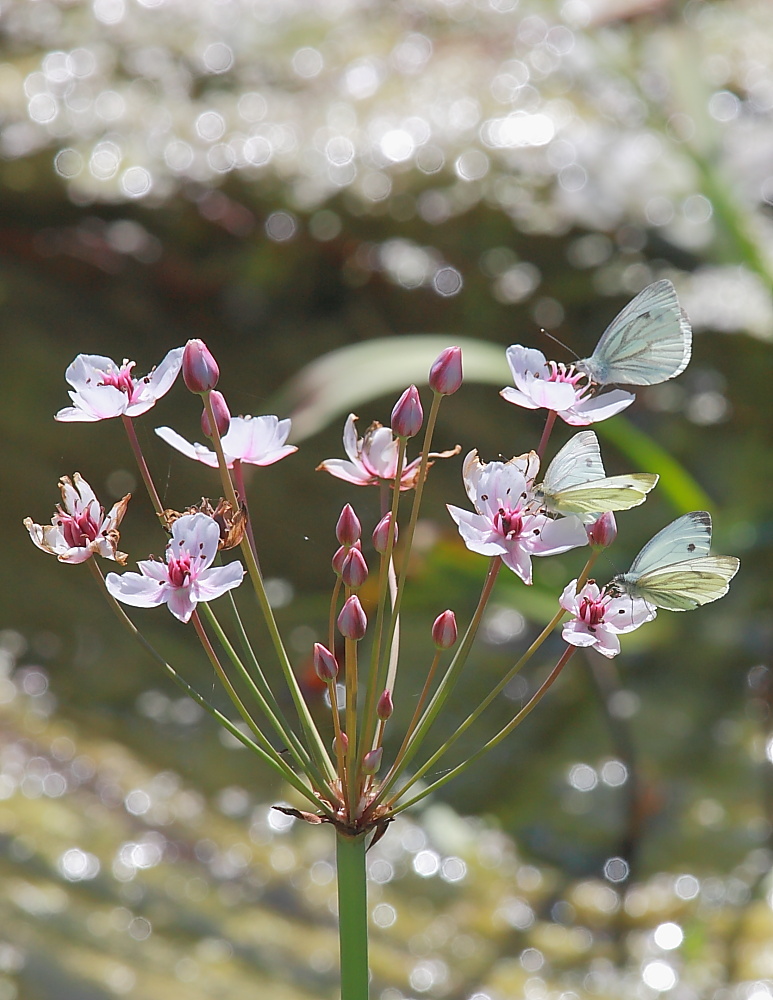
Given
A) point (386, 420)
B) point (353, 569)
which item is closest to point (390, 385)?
point (386, 420)

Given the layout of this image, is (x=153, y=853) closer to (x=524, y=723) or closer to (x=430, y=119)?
(x=524, y=723)

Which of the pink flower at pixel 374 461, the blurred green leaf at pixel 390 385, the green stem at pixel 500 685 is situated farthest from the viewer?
the blurred green leaf at pixel 390 385

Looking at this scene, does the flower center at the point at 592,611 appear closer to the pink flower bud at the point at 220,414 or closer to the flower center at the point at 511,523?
the flower center at the point at 511,523

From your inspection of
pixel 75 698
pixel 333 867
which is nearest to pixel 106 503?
pixel 75 698

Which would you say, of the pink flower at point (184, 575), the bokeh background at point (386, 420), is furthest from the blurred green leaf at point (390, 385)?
the pink flower at point (184, 575)

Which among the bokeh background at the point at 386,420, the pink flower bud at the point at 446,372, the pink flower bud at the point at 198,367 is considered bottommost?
the bokeh background at the point at 386,420

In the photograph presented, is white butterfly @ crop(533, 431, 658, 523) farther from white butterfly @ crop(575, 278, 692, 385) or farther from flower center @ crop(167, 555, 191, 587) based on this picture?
flower center @ crop(167, 555, 191, 587)

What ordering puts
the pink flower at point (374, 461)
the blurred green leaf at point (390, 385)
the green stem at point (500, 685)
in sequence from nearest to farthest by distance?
1. the green stem at point (500, 685)
2. the pink flower at point (374, 461)
3. the blurred green leaf at point (390, 385)
